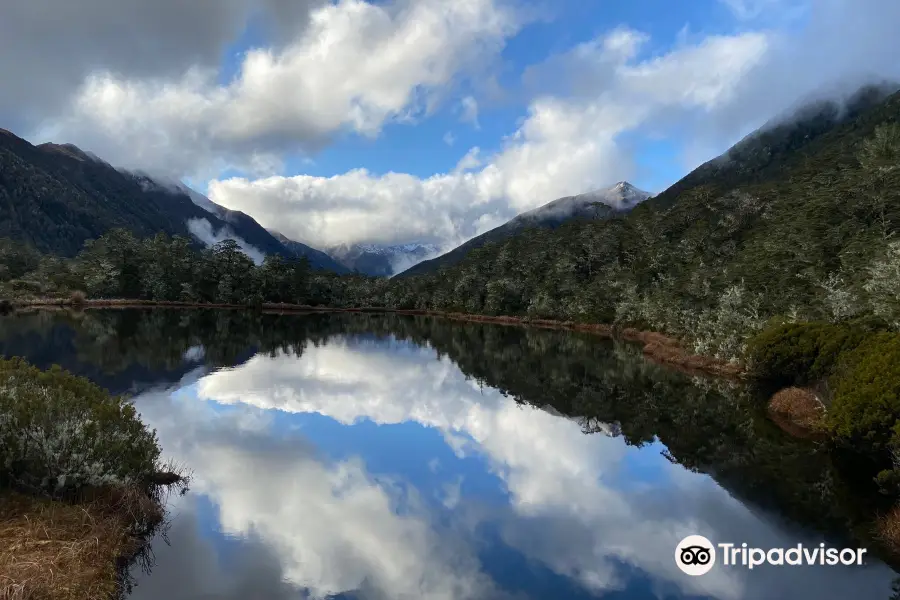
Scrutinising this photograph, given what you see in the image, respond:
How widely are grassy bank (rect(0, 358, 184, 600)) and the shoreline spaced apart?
38.2 metres

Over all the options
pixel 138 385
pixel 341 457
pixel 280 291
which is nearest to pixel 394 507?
→ pixel 341 457

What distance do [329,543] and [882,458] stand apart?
1767 centimetres

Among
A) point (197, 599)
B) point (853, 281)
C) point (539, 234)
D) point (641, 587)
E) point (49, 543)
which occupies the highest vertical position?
point (539, 234)

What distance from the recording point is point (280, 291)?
5492 inches

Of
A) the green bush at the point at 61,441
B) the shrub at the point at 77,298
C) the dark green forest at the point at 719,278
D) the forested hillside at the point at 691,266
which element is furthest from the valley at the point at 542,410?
the shrub at the point at 77,298

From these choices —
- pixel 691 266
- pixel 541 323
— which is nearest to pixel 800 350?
pixel 691 266

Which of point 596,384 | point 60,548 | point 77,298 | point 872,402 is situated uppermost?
point 77,298

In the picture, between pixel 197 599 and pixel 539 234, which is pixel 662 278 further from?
pixel 197 599

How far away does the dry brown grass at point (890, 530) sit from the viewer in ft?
43.6

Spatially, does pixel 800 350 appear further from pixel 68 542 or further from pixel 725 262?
pixel 725 262

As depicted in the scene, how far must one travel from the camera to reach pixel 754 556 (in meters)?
13.4

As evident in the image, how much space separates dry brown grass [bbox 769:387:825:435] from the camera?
84.5 feet

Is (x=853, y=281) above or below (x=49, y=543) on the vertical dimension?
above

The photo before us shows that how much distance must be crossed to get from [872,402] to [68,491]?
2245 centimetres
